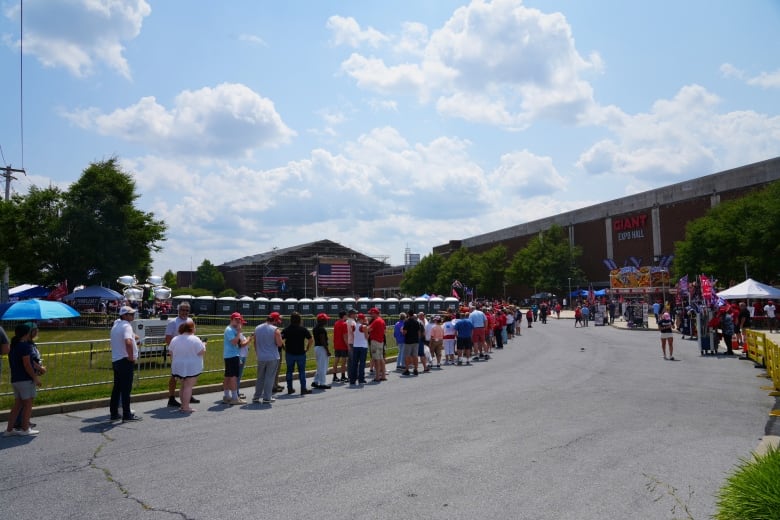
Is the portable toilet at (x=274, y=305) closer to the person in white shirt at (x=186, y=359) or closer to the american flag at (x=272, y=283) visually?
the person in white shirt at (x=186, y=359)

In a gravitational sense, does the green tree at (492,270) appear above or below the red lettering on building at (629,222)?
below

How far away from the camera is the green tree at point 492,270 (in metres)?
85.1

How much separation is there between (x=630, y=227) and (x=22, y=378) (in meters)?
68.6

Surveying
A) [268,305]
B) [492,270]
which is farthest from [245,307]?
[492,270]

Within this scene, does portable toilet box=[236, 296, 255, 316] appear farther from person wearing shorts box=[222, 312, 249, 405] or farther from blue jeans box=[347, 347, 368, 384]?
person wearing shorts box=[222, 312, 249, 405]

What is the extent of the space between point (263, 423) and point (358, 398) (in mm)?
2808

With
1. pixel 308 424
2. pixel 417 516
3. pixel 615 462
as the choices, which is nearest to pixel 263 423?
pixel 308 424

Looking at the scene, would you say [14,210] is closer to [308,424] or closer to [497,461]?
[308,424]

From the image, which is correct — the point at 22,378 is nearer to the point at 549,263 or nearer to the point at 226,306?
the point at 226,306

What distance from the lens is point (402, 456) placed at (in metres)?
6.72

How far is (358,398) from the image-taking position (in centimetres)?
1138

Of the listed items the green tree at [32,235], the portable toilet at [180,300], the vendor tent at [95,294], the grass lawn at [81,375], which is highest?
the green tree at [32,235]

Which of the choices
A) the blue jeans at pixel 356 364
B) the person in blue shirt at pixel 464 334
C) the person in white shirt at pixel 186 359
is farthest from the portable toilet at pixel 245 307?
the person in white shirt at pixel 186 359

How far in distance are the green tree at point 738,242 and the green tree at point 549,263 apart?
22662mm
